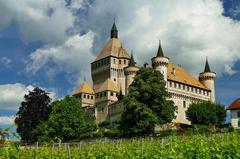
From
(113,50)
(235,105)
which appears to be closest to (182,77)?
(113,50)

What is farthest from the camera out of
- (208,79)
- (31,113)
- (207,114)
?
(208,79)

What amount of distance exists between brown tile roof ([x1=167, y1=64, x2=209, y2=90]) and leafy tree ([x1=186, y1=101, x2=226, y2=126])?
45.3ft

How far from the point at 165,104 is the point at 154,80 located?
3.40 meters

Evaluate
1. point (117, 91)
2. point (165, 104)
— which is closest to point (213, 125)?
point (165, 104)

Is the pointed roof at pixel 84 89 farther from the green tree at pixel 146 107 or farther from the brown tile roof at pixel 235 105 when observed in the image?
the green tree at pixel 146 107

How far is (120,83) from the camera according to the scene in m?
93.6

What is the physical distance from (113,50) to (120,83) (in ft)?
31.5

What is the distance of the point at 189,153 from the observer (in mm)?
11141

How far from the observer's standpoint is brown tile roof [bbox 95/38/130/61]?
98312mm

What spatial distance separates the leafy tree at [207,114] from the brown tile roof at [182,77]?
45.3 ft

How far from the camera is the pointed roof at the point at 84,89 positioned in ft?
308

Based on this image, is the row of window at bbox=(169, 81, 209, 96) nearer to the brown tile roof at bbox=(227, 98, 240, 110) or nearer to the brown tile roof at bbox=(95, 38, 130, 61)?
the brown tile roof at bbox=(227, 98, 240, 110)

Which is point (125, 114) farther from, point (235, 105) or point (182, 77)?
point (182, 77)

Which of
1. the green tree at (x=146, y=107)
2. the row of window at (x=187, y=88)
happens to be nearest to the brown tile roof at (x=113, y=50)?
the row of window at (x=187, y=88)
